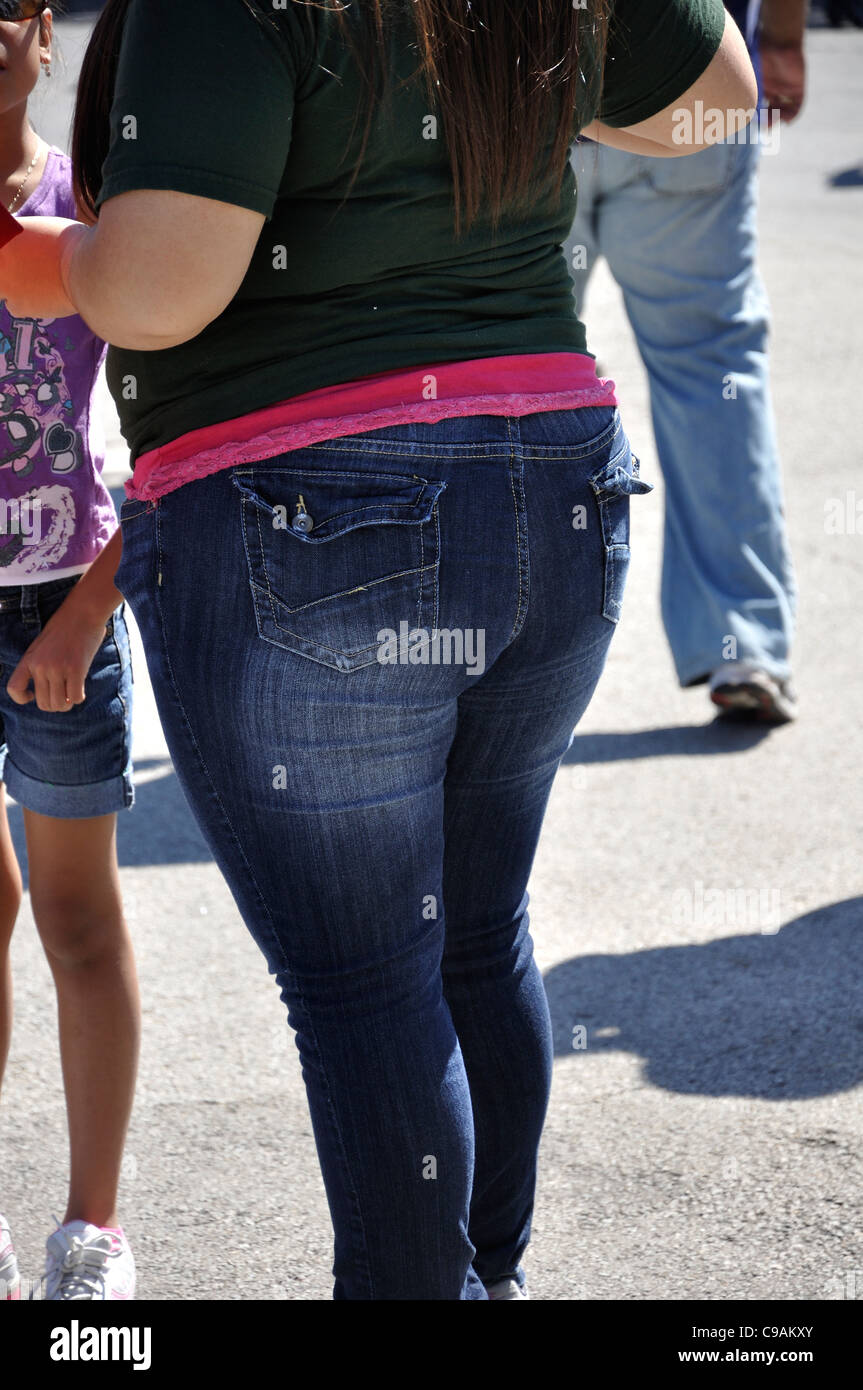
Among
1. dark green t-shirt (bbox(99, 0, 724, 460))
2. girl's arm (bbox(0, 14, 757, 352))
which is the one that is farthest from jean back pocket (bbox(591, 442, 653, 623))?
girl's arm (bbox(0, 14, 757, 352))

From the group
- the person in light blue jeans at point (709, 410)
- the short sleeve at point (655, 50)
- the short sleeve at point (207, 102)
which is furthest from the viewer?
the person in light blue jeans at point (709, 410)

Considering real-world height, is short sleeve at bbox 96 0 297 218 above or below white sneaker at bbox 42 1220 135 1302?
above

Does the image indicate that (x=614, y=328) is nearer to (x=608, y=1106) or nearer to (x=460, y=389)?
(x=608, y=1106)

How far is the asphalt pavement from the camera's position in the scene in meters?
2.16

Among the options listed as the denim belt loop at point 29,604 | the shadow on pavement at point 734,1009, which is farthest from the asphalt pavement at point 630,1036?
the denim belt loop at point 29,604

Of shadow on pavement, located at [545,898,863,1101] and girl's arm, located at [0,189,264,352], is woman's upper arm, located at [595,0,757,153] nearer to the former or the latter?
girl's arm, located at [0,189,264,352]

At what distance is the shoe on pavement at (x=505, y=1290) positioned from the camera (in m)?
1.88

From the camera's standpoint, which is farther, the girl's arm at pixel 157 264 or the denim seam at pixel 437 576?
the denim seam at pixel 437 576

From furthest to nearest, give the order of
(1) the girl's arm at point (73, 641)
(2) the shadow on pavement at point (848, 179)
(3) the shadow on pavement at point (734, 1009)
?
(2) the shadow on pavement at point (848, 179) < (3) the shadow on pavement at point (734, 1009) < (1) the girl's arm at point (73, 641)

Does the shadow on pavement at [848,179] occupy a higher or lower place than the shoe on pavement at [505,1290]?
higher

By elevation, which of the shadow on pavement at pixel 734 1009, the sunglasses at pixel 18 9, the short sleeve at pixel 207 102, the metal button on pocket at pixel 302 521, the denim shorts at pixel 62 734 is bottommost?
the shadow on pavement at pixel 734 1009

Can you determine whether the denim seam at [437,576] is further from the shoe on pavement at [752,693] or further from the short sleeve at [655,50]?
the shoe on pavement at [752,693]

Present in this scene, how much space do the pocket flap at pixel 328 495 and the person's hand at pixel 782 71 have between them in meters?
2.95

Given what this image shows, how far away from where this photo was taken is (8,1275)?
2057mm
